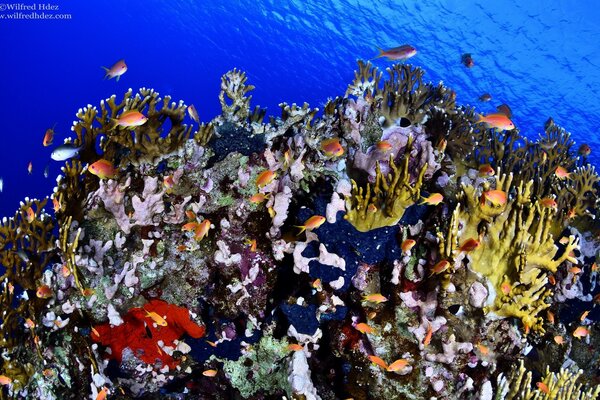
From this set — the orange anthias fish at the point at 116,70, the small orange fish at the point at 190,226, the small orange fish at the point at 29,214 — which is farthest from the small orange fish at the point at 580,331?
the orange anthias fish at the point at 116,70

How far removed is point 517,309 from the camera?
147 inches

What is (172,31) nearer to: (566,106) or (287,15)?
(287,15)

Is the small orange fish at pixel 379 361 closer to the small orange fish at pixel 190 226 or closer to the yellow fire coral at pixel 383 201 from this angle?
the yellow fire coral at pixel 383 201

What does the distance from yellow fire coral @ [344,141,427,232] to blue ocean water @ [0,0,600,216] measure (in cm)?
2940

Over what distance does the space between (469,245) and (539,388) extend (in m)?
1.69

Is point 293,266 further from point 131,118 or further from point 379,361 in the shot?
point 131,118

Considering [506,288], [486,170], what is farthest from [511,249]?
[486,170]

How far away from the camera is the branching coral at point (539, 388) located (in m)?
3.79

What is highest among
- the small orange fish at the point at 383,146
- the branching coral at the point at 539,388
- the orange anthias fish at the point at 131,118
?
the orange anthias fish at the point at 131,118

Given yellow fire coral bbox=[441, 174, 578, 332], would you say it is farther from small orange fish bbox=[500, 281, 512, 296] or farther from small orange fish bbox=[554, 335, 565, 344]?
small orange fish bbox=[554, 335, 565, 344]

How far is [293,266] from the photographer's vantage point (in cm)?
460

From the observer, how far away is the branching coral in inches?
149

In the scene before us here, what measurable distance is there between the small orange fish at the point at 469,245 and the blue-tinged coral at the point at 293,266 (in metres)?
0.01

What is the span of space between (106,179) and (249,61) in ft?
193
